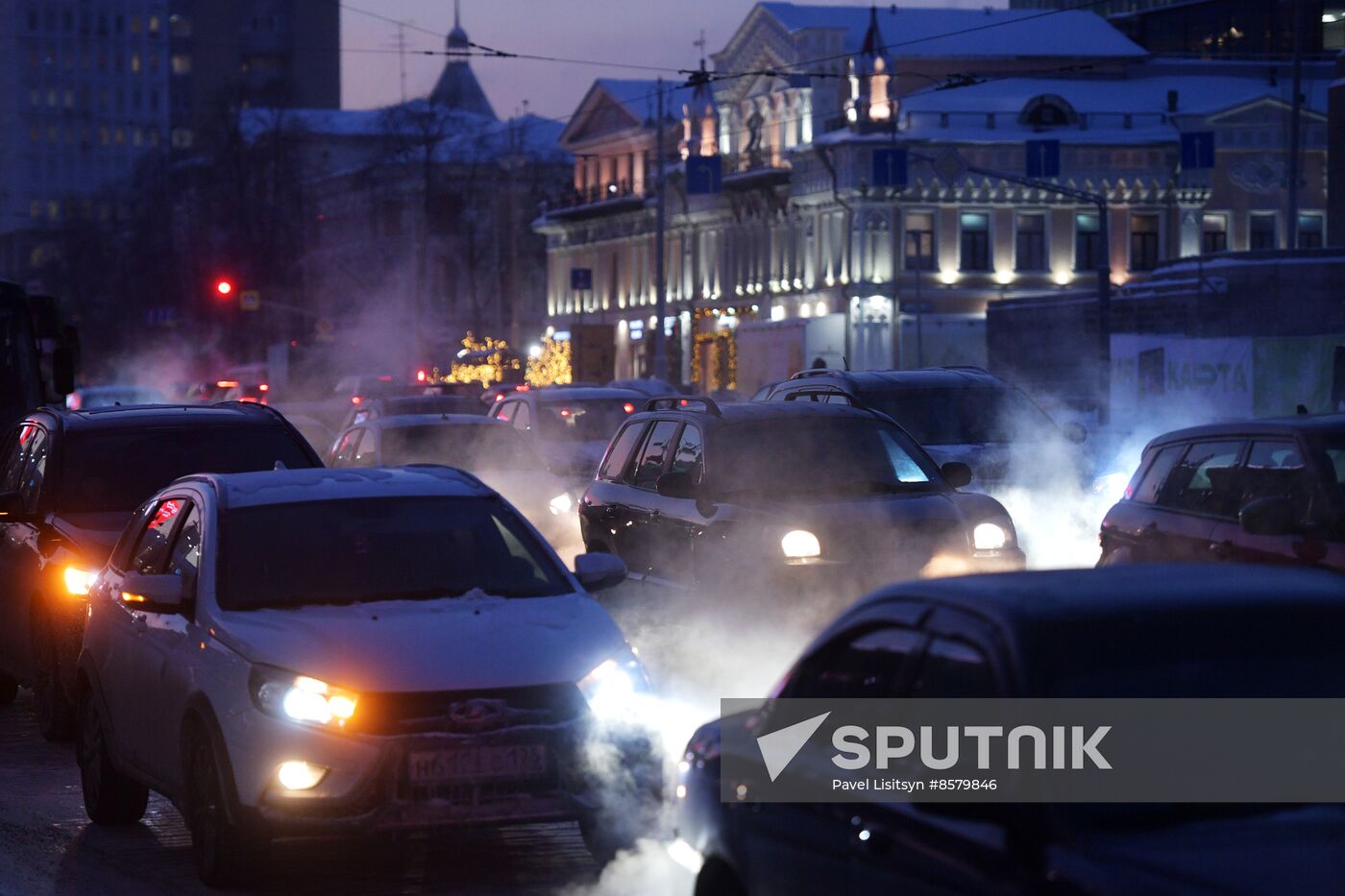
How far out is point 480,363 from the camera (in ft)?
301

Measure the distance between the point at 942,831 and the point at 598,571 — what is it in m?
4.68

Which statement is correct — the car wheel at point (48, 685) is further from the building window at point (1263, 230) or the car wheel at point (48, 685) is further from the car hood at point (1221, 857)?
the building window at point (1263, 230)

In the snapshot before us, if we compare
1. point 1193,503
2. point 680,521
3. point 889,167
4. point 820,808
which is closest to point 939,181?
point 889,167

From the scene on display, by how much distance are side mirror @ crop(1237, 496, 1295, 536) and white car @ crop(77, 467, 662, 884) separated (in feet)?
9.15

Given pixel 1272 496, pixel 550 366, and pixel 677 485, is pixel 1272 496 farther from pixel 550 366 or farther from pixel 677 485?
pixel 550 366

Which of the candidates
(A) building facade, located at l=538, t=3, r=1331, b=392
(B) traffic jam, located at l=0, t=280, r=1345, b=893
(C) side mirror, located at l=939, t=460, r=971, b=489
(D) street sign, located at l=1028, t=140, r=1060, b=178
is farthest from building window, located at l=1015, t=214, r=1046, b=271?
(C) side mirror, located at l=939, t=460, r=971, b=489

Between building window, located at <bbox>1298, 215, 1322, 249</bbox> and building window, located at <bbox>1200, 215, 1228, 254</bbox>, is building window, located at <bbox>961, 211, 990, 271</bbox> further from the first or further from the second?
building window, located at <bbox>1298, 215, 1322, 249</bbox>

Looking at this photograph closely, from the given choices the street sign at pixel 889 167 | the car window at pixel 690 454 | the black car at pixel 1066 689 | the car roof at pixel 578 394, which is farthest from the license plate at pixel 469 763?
the street sign at pixel 889 167

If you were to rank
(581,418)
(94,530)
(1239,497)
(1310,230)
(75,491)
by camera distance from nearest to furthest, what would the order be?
1. (1239,497)
2. (94,530)
3. (75,491)
4. (581,418)
5. (1310,230)

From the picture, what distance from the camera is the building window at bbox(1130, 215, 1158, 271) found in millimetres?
77188

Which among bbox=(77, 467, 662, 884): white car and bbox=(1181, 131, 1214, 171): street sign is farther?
bbox=(1181, 131, 1214, 171): street sign

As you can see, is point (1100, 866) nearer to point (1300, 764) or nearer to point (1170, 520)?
point (1300, 764)

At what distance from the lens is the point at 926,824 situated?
16.1 feet

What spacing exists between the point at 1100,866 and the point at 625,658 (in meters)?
4.03
